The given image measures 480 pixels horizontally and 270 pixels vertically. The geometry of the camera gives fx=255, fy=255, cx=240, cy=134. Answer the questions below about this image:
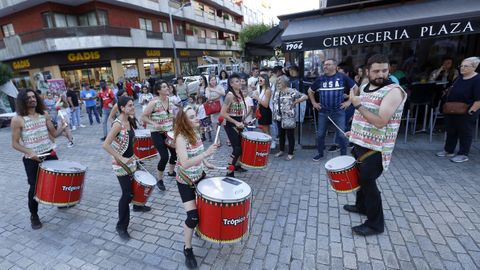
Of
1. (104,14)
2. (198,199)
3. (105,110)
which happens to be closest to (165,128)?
(198,199)

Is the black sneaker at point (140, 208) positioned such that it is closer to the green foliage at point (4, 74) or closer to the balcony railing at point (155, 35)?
the green foliage at point (4, 74)

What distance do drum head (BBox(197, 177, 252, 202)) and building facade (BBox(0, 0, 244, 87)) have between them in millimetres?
22085

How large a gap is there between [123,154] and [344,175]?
2.79 metres

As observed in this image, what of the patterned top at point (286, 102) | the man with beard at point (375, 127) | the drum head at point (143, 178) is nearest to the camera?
the man with beard at point (375, 127)

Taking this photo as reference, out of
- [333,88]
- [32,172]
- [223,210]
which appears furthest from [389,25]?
[32,172]

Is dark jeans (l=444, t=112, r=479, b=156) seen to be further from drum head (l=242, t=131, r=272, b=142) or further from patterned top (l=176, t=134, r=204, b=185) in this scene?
patterned top (l=176, t=134, r=204, b=185)

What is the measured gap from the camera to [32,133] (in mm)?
3594

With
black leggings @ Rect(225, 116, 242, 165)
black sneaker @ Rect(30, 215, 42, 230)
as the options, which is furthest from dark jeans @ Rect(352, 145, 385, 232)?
black sneaker @ Rect(30, 215, 42, 230)

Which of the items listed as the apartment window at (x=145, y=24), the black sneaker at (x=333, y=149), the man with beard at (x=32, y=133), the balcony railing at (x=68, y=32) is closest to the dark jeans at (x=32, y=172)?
the man with beard at (x=32, y=133)

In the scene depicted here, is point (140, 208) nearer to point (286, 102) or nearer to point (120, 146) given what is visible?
point (120, 146)

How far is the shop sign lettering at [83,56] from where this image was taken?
20570 millimetres

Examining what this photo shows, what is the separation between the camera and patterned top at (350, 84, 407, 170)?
267 cm

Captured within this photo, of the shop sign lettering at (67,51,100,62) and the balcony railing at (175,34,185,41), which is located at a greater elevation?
the balcony railing at (175,34,185,41)

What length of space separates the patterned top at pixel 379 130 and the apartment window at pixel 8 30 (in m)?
28.9
